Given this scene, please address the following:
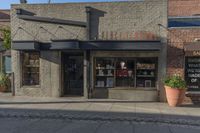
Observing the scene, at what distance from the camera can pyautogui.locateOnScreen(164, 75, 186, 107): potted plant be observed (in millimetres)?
13008

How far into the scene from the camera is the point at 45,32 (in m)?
15.7

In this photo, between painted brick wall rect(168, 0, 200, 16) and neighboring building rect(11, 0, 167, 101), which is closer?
painted brick wall rect(168, 0, 200, 16)

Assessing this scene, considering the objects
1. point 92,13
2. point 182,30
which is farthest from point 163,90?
point 92,13

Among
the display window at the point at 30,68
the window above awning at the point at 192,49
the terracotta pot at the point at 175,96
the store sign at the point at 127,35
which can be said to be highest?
the store sign at the point at 127,35

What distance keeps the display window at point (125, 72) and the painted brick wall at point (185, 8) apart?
2477 millimetres

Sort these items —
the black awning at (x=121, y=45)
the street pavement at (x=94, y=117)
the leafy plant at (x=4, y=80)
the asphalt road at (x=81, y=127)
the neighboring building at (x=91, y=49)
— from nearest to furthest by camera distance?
the asphalt road at (x=81, y=127)
the street pavement at (x=94, y=117)
the black awning at (x=121, y=45)
the neighboring building at (x=91, y=49)
the leafy plant at (x=4, y=80)

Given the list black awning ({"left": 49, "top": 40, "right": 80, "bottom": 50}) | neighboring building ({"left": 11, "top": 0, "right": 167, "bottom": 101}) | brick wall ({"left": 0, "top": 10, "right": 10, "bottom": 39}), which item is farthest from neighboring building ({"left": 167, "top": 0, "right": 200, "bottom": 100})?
brick wall ({"left": 0, "top": 10, "right": 10, "bottom": 39})

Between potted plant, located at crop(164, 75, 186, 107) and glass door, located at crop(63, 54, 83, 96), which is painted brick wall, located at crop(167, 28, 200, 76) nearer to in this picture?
potted plant, located at crop(164, 75, 186, 107)

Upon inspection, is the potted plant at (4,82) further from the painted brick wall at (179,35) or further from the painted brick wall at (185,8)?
the painted brick wall at (185,8)

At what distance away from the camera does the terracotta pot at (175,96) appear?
13047 mm

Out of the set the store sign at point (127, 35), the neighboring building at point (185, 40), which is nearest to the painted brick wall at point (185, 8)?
the neighboring building at point (185, 40)

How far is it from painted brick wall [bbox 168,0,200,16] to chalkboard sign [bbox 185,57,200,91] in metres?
2.17

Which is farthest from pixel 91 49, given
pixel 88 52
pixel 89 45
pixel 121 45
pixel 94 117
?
pixel 94 117

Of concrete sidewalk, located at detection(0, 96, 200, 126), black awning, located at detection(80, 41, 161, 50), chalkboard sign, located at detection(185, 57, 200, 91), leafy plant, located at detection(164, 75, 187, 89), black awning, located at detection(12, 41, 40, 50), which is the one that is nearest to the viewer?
concrete sidewalk, located at detection(0, 96, 200, 126)
